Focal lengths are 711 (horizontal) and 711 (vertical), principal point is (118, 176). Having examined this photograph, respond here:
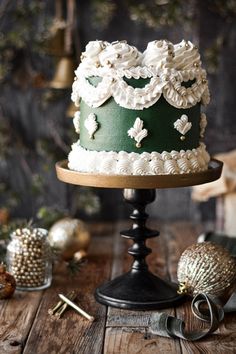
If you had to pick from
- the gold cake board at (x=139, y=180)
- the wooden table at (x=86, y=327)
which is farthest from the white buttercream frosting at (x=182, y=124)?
the wooden table at (x=86, y=327)

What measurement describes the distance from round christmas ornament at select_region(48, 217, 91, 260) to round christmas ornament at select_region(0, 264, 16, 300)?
436 millimetres

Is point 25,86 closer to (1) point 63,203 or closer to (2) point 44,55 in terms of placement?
(2) point 44,55

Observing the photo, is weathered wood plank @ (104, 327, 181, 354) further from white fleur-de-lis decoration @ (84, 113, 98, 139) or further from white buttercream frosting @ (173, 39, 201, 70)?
white buttercream frosting @ (173, 39, 201, 70)

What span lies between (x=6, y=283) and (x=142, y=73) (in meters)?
0.78

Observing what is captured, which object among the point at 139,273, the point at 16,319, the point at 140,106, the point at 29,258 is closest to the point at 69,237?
the point at 29,258

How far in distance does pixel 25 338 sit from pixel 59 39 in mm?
1712

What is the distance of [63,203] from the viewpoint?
3533 millimetres

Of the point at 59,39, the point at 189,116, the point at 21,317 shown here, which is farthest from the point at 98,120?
the point at 59,39

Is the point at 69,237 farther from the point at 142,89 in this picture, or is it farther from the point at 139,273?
the point at 142,89

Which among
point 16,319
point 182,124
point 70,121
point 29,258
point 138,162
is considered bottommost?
point 16,319

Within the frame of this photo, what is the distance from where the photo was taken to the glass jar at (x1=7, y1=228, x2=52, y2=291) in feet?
7.64

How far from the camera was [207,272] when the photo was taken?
211cm

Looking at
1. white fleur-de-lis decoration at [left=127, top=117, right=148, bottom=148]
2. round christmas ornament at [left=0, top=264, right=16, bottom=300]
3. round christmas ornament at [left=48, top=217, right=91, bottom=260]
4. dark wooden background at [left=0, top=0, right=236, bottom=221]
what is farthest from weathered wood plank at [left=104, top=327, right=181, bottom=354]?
dark wooden background at [left=0, top=0, right=236, bottom=221]

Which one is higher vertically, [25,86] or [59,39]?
[59,39]
